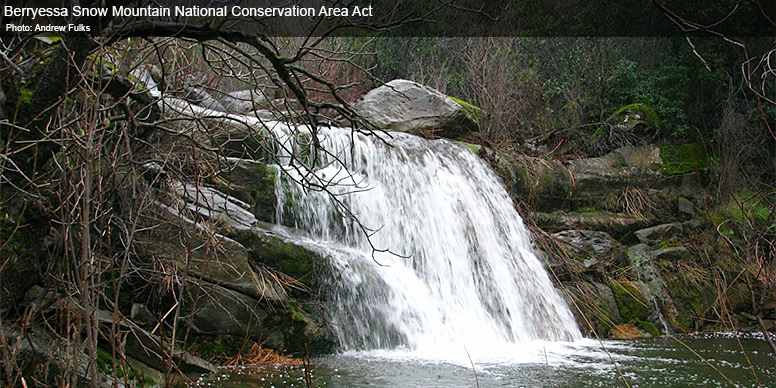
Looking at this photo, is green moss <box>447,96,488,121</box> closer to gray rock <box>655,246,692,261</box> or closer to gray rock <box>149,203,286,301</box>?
gray rock <box>655,246,692,261</box>

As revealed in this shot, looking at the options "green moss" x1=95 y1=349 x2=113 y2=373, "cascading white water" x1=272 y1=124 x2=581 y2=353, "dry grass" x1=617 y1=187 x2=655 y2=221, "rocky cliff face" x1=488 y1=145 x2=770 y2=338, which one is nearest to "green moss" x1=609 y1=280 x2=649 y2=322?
"rocky cliff face" x1=488 y1=145 x2=770 y2=338

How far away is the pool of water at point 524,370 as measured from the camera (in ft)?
16.1

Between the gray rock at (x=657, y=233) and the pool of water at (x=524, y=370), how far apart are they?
3.13 metres

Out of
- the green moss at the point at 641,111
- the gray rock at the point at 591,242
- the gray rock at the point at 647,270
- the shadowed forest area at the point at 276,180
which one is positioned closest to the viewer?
the shadowed forest area at the point at 276,180

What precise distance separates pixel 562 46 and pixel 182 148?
35.9ft

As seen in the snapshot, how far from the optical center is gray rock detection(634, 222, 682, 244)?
10016 millimetres

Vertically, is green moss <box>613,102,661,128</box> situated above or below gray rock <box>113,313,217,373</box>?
above

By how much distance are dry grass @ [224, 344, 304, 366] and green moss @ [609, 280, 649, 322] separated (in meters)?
4.78

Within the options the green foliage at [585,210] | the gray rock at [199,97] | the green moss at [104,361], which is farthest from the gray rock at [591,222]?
Answer: the green moss at [104,361]

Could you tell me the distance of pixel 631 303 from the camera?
28.3 feet

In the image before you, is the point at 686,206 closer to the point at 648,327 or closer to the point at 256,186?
the point at 648,327

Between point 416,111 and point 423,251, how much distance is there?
3744 millimetres

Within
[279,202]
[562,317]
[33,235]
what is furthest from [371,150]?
[33,235]

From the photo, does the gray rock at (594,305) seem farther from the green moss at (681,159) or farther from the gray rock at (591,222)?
the green moss at (681,159)
